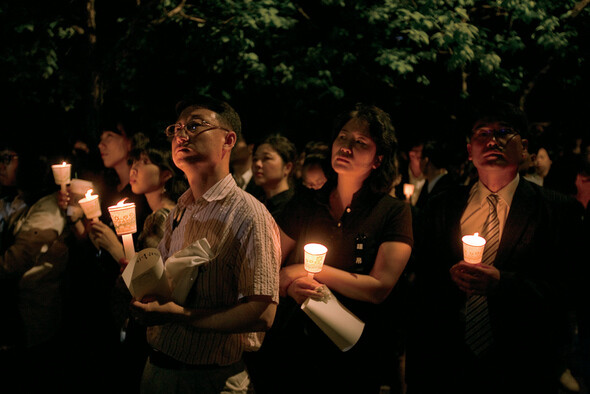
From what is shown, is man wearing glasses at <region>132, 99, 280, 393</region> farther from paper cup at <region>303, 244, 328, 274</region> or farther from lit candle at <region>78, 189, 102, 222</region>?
lit candle at <region>78, 189, 102, 222</region>

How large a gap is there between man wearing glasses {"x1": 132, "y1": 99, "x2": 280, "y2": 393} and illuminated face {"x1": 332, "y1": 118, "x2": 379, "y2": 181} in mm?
856

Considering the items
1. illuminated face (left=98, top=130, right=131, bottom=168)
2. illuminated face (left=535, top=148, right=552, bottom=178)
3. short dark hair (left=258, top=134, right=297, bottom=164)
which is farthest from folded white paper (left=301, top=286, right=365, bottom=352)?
illuminated face (left=535, top=148, right=552, bottom=178)

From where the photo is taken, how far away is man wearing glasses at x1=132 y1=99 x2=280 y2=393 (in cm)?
215

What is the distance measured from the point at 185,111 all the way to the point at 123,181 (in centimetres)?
316

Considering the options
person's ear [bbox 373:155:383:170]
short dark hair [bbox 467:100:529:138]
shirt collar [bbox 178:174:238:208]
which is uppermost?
short dark hair [bbox 467:100:529:138]

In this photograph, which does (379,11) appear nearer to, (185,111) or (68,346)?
(185,111)

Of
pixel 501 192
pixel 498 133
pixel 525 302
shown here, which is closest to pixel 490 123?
pixel 498 133

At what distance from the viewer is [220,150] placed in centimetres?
243

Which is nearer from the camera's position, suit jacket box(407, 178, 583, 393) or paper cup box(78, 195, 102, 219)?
suit jacket box(407, 178, 583, 393)

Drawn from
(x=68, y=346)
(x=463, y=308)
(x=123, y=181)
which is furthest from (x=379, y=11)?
(x=68, y=346)

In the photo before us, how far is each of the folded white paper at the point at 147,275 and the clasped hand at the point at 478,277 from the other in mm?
1707

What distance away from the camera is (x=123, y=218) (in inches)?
118

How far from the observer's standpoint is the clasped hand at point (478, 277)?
2.54 metres

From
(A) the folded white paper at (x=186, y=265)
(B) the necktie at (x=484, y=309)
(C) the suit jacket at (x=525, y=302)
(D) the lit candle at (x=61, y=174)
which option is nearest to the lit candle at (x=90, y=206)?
(D) the lit candle at (x=61, y=174)
